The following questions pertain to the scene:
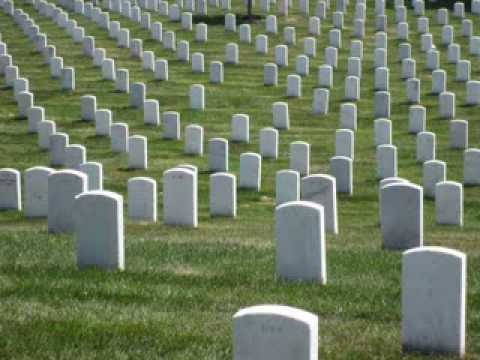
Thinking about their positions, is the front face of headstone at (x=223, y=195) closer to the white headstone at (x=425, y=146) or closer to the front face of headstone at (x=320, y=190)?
the front face of headstone at (x=320, y=190)

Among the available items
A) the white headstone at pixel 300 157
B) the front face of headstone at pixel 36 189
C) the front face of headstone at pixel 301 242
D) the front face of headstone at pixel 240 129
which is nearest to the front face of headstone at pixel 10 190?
the front face of headstone at pixel 36 189

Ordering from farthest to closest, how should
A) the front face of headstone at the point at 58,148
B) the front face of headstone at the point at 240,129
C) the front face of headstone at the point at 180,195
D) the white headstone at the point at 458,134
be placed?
the front face of headstone at the point at 240,129 → the white headstone at the point at 458,134 → the front face of headstone at the point at 58,148 → the front face of headstone at the point at 180,195

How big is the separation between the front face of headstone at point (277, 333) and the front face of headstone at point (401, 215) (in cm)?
653

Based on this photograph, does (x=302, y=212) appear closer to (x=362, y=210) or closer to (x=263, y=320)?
(x=263, y=320)

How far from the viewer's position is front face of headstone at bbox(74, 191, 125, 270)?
1144 cm

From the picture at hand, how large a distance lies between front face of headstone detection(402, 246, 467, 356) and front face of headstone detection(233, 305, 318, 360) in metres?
1.75

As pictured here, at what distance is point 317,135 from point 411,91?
3649 mm

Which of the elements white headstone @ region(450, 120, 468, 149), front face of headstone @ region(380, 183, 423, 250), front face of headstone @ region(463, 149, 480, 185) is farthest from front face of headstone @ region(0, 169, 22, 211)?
white headstone @ region(450, 120, 468, 149)

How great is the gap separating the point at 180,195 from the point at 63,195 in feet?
6.80

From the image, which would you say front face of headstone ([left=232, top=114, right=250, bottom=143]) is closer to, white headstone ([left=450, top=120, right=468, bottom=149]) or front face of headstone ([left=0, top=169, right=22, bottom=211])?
white headstone ([left=450, top=120, right=468, bottom=149])

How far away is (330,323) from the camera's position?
9.33 meters

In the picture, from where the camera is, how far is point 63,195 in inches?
568

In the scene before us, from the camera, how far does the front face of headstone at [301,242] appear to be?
10.9 m

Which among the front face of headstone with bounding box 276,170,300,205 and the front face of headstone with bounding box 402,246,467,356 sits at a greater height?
the front face of headstone with bounding box 402,246,467,356
